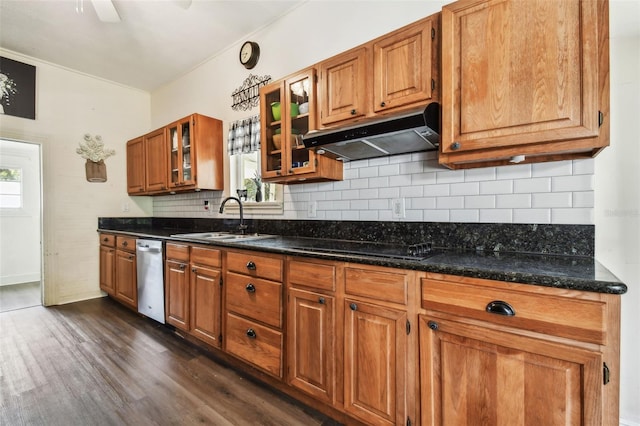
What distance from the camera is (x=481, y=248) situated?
5.32 feet

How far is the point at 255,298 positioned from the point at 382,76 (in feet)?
5.20

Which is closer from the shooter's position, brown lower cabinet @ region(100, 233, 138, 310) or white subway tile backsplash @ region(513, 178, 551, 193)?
white subway tile backsplash @ region(513, 178, 551, 193)

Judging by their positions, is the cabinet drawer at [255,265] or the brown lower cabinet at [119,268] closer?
the cabinet drawer at [255,265]

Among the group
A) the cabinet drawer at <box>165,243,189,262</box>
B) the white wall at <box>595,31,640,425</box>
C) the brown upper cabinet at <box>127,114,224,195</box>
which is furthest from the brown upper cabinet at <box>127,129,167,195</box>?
the white wall at <box>595,31,640,425</box>

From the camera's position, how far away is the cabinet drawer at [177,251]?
2455 mm

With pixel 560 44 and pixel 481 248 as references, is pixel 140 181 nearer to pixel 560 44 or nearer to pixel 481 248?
pixel 481 248

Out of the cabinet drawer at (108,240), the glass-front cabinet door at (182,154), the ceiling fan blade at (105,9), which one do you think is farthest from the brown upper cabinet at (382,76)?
the cabinet drawer at (108,240)

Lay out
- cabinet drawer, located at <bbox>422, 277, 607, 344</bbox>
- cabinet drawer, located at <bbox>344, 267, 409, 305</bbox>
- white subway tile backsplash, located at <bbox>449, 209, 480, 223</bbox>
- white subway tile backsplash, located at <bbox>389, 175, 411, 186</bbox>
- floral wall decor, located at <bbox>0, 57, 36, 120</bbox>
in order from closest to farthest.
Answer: cabinet drawer, located at <bbox>422, 277, 607, 344</bbox>, cabinet drawer, located at <bbox>344, 267, 409, 305</bbox>, white subway tile backsplash, located at <bbox>449, 209, 480, 223</bbox>, white subway tile backsplash, located at <bbox>389, 175, 411, 186</bbox>, floral wall decor, located at <bbox>0, 57, 36, 120</bbox>

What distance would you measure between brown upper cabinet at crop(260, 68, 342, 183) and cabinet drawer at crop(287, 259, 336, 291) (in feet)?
2.33

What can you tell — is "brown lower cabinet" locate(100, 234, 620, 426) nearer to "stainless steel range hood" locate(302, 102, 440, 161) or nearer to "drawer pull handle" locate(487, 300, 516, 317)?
"drawer pull handle" locate(487, 300, 516, 317)

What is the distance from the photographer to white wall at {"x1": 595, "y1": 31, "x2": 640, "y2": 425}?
1.34 m

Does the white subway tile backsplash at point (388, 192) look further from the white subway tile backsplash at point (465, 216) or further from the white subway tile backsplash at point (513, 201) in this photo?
the white subway tile backsplash at point (513, 201)

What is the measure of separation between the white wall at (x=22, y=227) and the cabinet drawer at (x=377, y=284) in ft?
18.7

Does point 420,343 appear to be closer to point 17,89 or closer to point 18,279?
point 17,89
